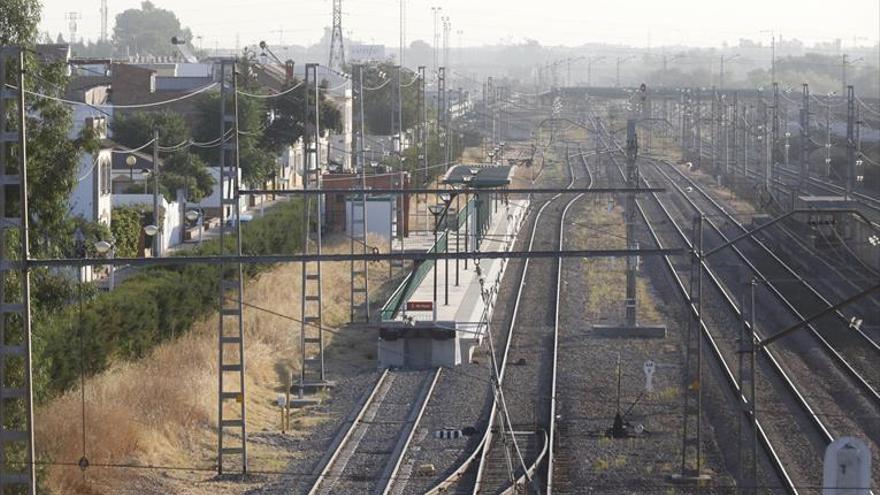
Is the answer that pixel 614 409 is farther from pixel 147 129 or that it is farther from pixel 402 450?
pixel 147 129

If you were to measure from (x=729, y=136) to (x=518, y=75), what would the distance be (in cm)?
13596

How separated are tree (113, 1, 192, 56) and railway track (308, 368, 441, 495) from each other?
111m

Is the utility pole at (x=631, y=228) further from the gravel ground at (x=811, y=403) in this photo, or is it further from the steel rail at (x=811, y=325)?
the steel rail at (x=811, y=325)

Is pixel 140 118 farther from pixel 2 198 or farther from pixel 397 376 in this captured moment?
pixel 2 198

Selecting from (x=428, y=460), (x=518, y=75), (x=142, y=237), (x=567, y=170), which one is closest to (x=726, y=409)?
(x=428, y=460)

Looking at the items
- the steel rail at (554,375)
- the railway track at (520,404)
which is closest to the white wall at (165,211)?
the railway track at (520,404)

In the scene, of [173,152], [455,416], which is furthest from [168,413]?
[173,152]

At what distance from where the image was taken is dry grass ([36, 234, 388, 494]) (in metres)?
12.1

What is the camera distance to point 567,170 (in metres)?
49.8

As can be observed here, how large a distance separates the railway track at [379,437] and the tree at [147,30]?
111415 millimetres

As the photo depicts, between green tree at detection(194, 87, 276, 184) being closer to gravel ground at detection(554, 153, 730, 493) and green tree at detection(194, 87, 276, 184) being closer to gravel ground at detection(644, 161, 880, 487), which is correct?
gravel ground at detection(554, 153, 730, 493)

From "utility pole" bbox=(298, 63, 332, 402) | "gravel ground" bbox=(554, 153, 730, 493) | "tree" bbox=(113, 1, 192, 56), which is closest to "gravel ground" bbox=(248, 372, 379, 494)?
"utility pole" bbox=(298, 63, 332, 402)

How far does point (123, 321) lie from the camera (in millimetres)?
15930

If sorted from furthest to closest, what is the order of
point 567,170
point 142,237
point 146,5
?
point 146,5, point 567,170, point 142,237
